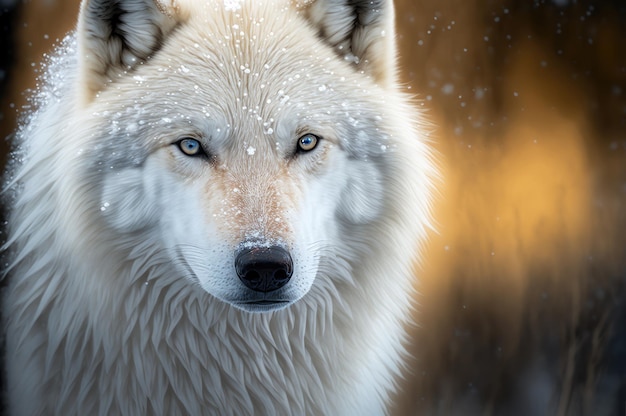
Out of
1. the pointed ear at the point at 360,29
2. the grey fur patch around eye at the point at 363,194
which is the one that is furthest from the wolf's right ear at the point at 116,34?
the grey fur patch around eye at the point at 363,194

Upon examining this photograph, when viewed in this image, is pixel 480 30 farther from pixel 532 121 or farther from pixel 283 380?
pixel 283 380

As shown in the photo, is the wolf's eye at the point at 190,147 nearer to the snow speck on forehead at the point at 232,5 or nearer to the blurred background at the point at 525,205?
the snow speck on forehead at the point at 232,5

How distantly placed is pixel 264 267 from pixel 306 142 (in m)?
0.41

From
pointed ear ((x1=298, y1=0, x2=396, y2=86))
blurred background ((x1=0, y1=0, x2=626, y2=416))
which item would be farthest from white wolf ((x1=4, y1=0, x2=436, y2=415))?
blurred background ((x1=0, y1=0, x2=626, y2=416))

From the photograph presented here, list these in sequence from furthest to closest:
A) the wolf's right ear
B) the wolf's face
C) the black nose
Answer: the wolf's right ear < the wolf's face < the black nose

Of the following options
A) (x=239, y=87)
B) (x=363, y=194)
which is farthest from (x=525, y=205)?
(x=239, y=87)

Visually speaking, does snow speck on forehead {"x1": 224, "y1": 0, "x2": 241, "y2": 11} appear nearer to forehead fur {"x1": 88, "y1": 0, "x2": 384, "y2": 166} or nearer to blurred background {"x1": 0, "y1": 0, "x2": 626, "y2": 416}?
forehead fur {"x1": 88, "y1": 0, "x2": 384, "y2": 166}

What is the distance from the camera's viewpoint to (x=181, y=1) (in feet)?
6.32

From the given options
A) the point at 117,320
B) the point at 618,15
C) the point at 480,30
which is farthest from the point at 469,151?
the point at 117,320

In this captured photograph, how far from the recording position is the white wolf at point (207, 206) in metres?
1.78

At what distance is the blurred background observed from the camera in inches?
115

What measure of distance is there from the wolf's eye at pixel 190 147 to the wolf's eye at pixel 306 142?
0.26m

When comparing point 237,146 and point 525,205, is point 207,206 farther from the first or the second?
point 525,205

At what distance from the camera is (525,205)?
2.97 m
